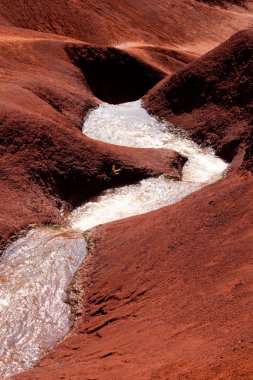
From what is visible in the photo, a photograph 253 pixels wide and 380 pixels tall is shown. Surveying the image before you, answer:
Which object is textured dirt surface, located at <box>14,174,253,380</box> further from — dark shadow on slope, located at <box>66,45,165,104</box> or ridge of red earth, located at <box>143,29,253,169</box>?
dark shadow on slope, located at <box>66,45,165,104</box>

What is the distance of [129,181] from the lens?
13500 mm

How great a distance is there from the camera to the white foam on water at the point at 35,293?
8.20 meters

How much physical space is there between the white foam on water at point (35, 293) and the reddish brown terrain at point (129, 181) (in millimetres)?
288

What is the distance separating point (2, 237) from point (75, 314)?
241 centimetres

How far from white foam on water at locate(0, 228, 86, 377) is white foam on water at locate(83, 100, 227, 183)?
5.02 m

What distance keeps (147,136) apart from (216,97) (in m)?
2.67

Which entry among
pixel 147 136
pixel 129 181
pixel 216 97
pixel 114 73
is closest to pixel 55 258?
pixel 129 181

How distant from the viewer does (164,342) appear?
21.9 ft

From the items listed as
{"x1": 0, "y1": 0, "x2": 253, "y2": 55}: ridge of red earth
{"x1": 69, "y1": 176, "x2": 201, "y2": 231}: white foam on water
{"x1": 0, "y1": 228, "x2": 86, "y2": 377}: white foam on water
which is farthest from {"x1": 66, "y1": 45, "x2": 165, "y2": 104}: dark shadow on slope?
{"x1": 0, "y1": 228, "x2": 86, "y2": 377}: white foam on water

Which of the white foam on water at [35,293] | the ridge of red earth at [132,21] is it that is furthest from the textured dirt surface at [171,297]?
the ridge of red earth at [132,21]

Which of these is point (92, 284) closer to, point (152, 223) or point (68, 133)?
point (152, 223)

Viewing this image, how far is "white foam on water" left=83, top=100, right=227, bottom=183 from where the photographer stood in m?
15.0

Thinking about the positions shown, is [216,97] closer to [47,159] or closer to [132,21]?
[47,159]

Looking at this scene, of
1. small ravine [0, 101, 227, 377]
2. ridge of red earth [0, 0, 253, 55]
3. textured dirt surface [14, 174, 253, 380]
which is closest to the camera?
textured dirt surface [14, 174, 253, 380]
